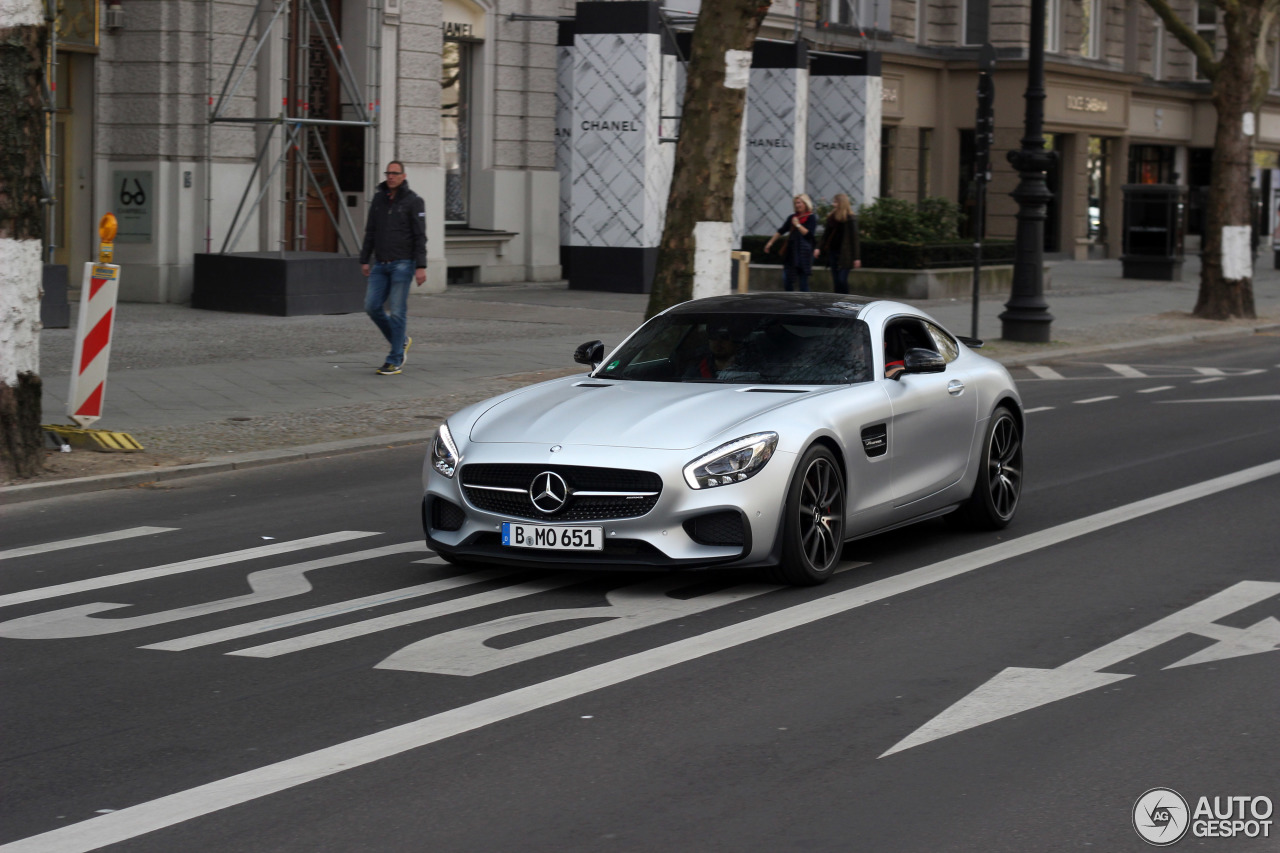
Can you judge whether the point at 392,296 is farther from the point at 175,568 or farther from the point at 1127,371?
the point at 1127,371

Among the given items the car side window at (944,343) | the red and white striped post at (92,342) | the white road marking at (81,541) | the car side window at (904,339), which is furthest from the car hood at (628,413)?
the red and white striped post at (92,342)

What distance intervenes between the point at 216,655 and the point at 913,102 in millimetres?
38637

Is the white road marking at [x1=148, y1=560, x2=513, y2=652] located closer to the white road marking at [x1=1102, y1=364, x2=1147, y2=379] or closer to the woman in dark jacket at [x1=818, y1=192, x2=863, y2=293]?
the white road marking at [x1=1102, y1=364, x2=1147, y2=379]

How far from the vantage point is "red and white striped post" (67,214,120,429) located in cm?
1245

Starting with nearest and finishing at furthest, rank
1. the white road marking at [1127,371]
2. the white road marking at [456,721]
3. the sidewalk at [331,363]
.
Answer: the white road marking at [456,721] → the sidewalk at [331,363] → the white road marking at [1127,371]

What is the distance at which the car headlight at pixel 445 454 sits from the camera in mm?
8078

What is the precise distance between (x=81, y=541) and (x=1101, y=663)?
5.39 meters

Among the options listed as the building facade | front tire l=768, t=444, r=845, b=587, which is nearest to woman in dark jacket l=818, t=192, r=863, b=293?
the building facade

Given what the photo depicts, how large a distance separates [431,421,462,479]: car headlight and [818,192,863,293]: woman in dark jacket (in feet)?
55.1

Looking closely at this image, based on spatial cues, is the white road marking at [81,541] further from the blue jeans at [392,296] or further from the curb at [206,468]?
the blue jeans at [392,296]

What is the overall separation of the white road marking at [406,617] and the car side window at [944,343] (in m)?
2.56

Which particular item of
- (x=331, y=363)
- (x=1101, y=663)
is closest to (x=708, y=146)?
(x=331, y=363)

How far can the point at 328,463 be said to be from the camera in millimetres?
12477

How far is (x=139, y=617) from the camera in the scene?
745cm
